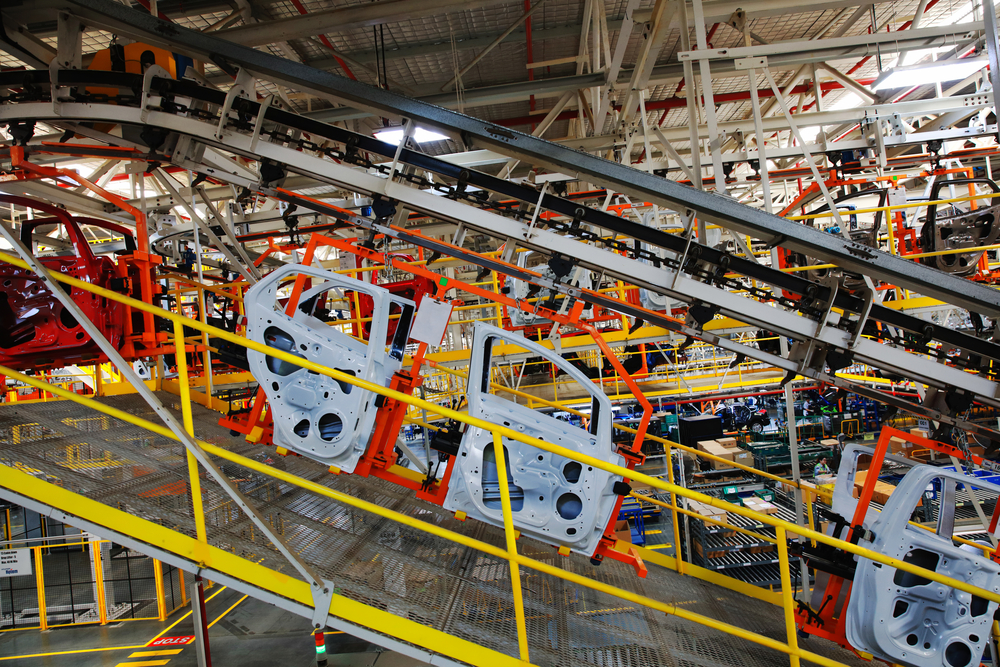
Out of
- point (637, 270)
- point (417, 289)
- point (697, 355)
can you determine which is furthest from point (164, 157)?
point (697, 355)

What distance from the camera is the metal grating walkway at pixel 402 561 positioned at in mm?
3406

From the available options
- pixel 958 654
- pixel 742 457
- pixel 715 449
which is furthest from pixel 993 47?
pixel 715 449

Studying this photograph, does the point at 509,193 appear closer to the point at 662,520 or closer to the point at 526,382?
the point at 662,520

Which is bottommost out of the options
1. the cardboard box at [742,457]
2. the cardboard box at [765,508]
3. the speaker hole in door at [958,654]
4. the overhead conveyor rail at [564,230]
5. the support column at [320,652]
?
the support column at [320,652]

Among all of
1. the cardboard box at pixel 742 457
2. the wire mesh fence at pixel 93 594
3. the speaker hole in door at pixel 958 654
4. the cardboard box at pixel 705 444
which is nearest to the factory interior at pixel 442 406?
the speaker hole in door at pixel 958 654

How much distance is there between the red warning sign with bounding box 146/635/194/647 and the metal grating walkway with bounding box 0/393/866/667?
4.77m

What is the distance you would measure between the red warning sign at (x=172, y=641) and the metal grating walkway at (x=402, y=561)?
477 centimetres

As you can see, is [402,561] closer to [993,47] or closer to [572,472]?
[572,472]

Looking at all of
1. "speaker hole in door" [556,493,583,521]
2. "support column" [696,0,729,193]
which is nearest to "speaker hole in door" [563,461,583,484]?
"speaker hole in door" [556,493,583,521]

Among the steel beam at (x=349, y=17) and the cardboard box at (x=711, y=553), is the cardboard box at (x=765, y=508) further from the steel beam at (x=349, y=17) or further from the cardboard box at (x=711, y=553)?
the steel beam at (x=349, y=17)

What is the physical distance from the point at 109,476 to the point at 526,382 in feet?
44.9

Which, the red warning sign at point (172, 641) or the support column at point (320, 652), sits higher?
the support column at point (320, 652)

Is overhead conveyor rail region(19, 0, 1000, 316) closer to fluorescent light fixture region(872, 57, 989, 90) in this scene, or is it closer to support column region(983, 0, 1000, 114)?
support column region(983, 0, 1000, 114)

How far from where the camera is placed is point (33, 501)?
3201 millimetres
